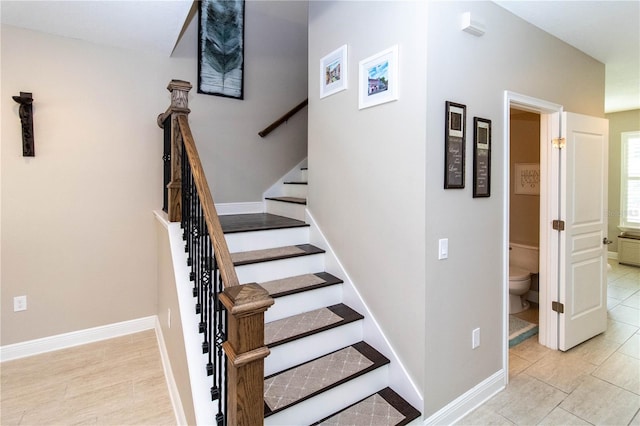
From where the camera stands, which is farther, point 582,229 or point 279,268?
point 582,229

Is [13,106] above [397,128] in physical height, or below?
above

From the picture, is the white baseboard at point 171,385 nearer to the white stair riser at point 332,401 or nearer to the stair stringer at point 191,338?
the stair stringer at point 191,338

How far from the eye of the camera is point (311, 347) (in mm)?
2164

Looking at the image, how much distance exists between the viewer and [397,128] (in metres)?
2.06

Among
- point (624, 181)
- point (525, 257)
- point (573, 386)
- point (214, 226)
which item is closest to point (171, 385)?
point (214, 226)

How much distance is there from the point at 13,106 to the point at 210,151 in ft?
5.20

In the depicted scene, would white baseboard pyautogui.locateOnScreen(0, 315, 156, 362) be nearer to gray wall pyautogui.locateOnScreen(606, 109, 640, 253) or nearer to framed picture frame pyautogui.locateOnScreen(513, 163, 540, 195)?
framed picture frame pyautogui.locateOnScreen(513, 163, 540, 195)

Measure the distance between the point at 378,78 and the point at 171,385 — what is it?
98.1 inches

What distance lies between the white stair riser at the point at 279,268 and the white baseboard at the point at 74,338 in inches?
62.2

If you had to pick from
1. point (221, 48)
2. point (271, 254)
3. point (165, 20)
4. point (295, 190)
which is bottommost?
point (271, 254)

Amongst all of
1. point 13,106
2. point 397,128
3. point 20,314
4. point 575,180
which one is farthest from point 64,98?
point 575,180

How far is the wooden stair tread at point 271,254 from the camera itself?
2443 mm

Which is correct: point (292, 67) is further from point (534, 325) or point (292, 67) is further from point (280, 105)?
point (534, 325)

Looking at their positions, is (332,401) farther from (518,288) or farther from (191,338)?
(518,288)
